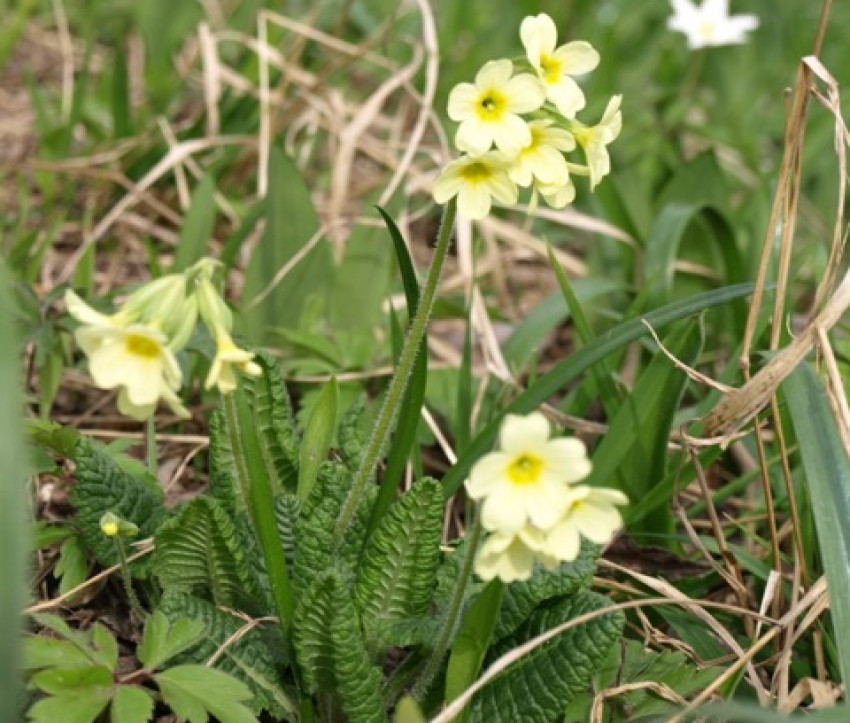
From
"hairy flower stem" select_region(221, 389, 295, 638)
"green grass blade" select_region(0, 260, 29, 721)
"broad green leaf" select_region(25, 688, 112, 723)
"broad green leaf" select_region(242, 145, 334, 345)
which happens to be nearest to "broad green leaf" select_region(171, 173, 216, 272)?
"broad green leaf" select_region(242, 145, 334, 345)

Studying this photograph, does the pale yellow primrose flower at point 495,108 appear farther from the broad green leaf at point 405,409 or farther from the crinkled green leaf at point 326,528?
the crinkled green leaf at point 326,528

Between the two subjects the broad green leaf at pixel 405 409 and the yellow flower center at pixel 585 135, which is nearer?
the yellow flower center at pixel 585 135

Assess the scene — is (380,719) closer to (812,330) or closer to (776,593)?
(776,593)

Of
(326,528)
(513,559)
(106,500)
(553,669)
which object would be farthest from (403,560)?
(106,500)

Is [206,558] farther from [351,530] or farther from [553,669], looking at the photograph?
[553,669]

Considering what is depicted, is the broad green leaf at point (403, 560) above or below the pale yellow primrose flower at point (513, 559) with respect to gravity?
below

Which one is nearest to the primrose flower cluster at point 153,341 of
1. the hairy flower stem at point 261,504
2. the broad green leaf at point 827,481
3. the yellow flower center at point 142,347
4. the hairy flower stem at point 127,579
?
the yellow flower center at point 142,347
